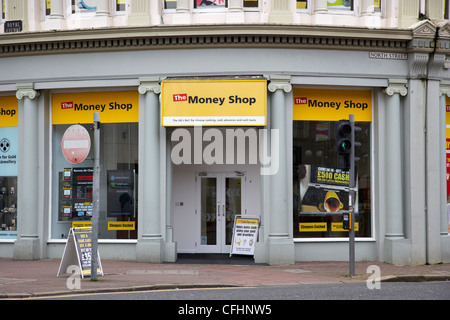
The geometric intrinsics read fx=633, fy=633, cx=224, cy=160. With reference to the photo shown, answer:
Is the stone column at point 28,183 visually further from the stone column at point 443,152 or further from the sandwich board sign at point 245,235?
the stone column at point 443,152

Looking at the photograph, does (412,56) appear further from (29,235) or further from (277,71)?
(29,235)

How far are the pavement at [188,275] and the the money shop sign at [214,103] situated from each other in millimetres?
3779

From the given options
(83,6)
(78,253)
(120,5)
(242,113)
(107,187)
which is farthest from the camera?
(107,187)

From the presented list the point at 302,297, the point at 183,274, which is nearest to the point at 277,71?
the point at 183,274

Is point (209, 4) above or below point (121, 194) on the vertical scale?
above

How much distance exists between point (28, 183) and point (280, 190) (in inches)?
276

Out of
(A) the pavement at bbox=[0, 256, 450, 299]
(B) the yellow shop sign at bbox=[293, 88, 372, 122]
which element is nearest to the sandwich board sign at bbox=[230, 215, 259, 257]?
(A) the pavement at bbox=[0, 256, 450, 299]

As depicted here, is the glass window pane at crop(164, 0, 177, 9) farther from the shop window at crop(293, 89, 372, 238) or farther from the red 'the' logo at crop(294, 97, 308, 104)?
the red 'the' logo at crop(294, 97, 308, 104)

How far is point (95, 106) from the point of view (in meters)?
18.0

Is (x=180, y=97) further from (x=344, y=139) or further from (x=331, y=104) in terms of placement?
(x=344, y=139)

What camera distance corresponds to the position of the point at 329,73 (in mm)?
17078

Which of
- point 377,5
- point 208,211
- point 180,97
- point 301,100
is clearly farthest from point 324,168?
point 377,5

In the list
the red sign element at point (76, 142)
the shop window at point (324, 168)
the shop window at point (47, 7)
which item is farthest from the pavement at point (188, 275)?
the shop window at point (47, 7)

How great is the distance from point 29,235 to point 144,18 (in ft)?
22.2
